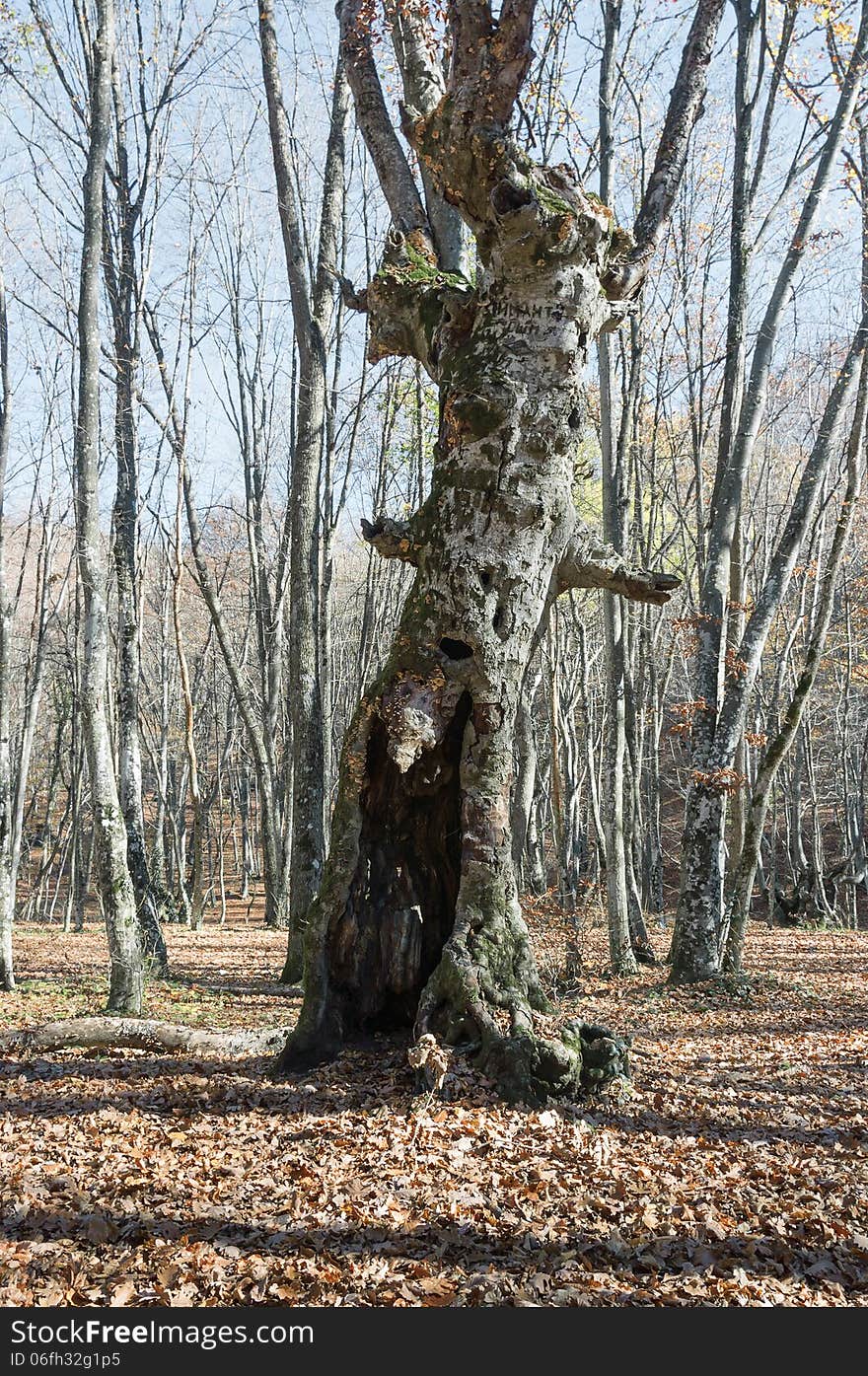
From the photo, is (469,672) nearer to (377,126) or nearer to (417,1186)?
(417,1186)

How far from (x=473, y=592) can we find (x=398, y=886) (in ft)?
6.26

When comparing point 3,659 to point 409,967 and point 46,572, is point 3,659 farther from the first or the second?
point 409,967

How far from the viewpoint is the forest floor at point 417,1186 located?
9.80 ft

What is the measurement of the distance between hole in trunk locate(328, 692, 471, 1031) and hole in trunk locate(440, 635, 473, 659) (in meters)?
0.25

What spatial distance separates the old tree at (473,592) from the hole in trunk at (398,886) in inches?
0.5

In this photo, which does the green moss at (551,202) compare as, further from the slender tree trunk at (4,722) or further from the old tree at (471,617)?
the slender tree trunk at (4,722)

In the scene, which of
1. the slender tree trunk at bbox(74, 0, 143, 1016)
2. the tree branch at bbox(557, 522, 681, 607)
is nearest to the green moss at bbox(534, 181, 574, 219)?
the tree branch at bbox(557, 522, 681, 607)

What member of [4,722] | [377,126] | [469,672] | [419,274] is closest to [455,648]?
[469,672]

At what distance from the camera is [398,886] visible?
17.7ft

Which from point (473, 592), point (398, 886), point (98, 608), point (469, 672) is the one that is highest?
point (98, 608)

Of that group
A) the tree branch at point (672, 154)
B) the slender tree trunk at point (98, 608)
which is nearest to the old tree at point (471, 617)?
the tree branch at point (672, 154)

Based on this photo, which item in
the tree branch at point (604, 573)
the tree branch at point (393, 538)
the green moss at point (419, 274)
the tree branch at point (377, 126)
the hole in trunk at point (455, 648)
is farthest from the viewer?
the tree branch at point (377, 126)

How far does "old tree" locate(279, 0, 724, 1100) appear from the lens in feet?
16.4

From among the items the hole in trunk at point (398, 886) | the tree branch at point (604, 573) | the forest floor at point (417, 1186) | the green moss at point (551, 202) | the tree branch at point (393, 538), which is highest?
the green moss at point (551, 202)
